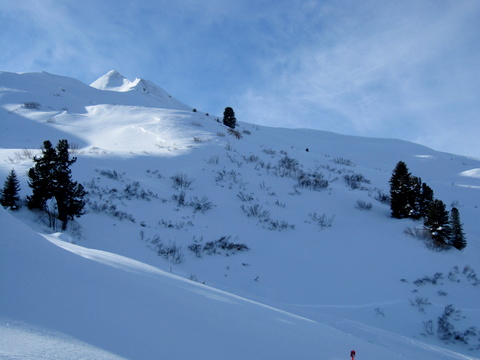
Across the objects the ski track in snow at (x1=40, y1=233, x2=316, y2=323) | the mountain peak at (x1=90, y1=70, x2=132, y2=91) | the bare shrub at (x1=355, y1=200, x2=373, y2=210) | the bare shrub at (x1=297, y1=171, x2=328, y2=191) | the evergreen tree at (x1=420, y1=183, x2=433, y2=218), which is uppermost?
the mountain peak at (x1=90, y1=70, x2=132, y2=91)

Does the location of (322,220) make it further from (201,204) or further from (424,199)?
(201,204)

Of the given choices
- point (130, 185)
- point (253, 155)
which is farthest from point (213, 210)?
point (253, 155)

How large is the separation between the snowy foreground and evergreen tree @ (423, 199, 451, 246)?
52cm

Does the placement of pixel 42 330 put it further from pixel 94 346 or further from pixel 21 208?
pixel 21 208

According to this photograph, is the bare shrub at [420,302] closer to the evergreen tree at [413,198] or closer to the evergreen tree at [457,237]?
the evergreen tree at [457,237]

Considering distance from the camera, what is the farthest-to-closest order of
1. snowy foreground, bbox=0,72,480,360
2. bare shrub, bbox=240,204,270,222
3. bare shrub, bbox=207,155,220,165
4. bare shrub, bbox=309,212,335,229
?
bare shrub, bbox=207,155,220,165 → bare shrub, bbox=240,204,270,222 → bare shrub, bbox=309,212,335,229 → snowy foreground, bbox=0,72,480,360

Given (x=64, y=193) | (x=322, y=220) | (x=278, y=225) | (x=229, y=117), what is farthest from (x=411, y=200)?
(x=229, y=117)

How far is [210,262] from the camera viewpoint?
7680mm

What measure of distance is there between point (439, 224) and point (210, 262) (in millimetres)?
6890

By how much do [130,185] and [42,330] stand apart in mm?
9138

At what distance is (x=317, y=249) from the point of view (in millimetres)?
8586

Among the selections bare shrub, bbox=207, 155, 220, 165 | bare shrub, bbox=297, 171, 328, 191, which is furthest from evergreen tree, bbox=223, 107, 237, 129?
bare shrub, bbox=297, 171, 328, 191

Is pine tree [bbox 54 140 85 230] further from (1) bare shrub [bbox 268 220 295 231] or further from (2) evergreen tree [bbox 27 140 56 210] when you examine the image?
(1) bare shrub [bbox 268 220 295 231]

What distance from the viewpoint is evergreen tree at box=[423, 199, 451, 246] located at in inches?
337
